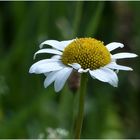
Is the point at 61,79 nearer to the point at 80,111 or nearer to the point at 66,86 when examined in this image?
the point at 80,111

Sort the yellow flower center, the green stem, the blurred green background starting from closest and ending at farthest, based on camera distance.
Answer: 1. the green stem
2. the yellow flower center
3. the blurred green background

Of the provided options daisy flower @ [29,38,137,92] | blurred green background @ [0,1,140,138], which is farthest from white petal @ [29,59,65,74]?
blurred green background @ [0,1,140,138]

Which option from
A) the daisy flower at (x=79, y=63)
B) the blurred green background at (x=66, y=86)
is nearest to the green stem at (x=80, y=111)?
the daisy flower at (x=79, y=63)

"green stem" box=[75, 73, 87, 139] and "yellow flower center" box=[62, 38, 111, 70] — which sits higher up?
"yellow flower center" box=[62, 38, 111, 70]

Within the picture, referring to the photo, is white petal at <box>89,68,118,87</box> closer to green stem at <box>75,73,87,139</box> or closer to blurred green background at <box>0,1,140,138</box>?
green stem at <box>75,73,87,139</box>

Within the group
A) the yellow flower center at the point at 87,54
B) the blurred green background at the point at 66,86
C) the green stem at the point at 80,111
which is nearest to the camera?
the green stem at the point at 80,111

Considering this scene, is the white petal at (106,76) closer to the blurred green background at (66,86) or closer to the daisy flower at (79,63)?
the daisy flower at (79,63)

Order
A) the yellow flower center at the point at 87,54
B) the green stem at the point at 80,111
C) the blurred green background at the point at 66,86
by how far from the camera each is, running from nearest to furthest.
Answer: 1. the green stem at the point at 80,111
2. the yellow flower center at the point at 87,54
3. the blurred green background at the point at 66,86
